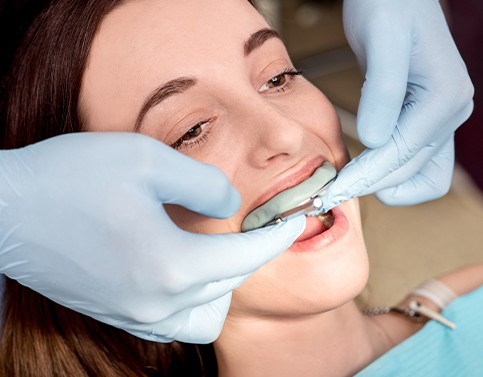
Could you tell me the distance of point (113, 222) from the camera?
3.29ft

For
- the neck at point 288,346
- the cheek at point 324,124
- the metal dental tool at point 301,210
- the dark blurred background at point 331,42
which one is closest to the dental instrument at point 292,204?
the metal dental tool at point 301,210

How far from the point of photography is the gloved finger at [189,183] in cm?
101

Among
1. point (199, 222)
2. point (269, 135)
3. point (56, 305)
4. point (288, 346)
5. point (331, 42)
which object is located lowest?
point (331, 42)

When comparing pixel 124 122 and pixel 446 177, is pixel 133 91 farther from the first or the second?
pixel 446 177

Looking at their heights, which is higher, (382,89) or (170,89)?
(170,89)

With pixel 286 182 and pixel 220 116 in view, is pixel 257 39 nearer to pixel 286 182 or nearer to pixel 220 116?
pixel 220 116

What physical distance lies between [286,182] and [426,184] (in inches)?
17.2

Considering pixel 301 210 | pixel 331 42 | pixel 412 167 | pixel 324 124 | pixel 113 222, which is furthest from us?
pixel 331 42

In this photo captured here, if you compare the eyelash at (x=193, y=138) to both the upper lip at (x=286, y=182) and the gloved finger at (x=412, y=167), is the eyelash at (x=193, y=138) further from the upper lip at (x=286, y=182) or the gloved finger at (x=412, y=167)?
the gloved finger at (x=412, y=167)

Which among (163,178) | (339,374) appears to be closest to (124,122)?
(163,178)

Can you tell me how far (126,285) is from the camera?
1.03m

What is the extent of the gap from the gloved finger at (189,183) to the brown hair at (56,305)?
0.28 metres

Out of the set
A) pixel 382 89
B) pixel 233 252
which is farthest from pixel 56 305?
pixel 382 89

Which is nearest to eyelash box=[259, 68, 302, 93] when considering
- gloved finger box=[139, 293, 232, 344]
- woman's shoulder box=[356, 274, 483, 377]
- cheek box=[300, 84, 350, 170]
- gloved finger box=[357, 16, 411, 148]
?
cheek box=[300, 84, 350, 170]
